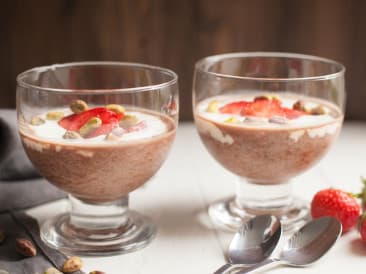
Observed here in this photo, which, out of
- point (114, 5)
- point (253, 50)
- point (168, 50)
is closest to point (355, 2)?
point (253, 50)

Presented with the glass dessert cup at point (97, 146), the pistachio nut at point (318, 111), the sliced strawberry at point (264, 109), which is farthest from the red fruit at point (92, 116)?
the pistachio nut at point (318, 111)

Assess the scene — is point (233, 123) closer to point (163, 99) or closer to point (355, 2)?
point (163, 99)

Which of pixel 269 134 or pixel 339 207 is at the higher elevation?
pixel 269 134

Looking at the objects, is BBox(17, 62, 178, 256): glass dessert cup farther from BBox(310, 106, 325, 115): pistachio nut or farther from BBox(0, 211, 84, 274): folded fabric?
BBox(310, 106, 325, 115): pistachio nut

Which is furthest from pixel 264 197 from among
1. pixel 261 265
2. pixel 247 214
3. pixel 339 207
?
pixel 261 265

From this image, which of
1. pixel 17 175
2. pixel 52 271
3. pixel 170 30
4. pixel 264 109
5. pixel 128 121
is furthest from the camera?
pixel 170 30

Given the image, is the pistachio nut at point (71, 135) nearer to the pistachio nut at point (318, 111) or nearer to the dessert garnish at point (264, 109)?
the dessert garnish at point (264, 109)

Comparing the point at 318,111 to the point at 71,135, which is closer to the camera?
the point at 71,135

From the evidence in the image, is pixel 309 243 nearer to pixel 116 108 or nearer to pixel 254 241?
pixel 254 241
